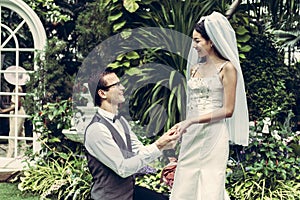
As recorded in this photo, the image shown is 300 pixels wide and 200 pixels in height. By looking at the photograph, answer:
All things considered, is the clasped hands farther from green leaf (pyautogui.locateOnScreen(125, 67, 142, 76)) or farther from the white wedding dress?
green leaf (pyautogui.locateOnScreen(125, 67, 142, 76))

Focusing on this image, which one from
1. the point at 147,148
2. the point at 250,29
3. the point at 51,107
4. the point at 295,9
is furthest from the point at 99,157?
the point at 295,9

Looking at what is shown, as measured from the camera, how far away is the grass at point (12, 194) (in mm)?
5387

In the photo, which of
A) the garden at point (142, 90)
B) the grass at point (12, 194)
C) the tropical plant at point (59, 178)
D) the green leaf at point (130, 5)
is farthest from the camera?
the green leaf at point (130, 5)

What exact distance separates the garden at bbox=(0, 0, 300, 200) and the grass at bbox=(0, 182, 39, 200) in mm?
20

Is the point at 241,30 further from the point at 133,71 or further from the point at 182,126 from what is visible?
the point at 182,126

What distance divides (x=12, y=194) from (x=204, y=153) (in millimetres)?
2706

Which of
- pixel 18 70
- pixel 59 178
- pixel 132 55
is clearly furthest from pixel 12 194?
pixel 132 55

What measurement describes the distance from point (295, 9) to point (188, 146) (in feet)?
12.8

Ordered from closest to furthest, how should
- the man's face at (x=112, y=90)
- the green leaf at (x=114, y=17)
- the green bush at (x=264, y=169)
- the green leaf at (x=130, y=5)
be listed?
1. the man's face at (x=112, y=90)
2. the green bush at (x=264, y=169)
3. the green leaf at (x=130, y=5)
4. the green leaf at (x=114, y=17)

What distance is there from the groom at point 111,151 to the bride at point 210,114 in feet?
0.93

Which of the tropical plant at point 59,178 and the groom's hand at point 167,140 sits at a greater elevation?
the groom's hand at point 167,140

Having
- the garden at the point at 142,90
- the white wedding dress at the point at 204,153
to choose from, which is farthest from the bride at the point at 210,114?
the garden at the point at 142,90

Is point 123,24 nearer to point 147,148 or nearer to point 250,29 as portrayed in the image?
point 250,29

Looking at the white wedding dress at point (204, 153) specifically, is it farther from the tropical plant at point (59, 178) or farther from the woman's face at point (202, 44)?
the tropical plant at point (59, 178)
